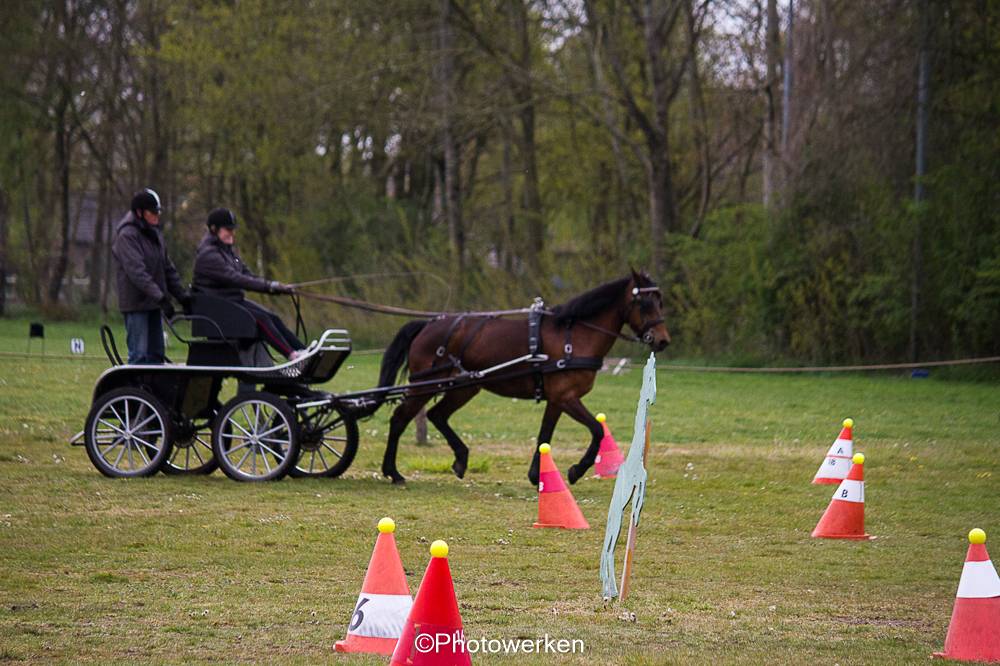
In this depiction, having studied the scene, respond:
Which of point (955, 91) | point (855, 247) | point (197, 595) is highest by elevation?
point (955, 91)

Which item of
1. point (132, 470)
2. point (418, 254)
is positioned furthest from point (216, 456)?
point (418, 254)

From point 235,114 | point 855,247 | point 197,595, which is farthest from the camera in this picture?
point 235,114

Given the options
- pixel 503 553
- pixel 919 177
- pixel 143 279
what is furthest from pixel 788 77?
pixel 503 553

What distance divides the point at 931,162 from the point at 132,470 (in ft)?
58.3

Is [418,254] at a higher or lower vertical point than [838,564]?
higher

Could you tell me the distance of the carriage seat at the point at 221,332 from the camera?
11.2 m

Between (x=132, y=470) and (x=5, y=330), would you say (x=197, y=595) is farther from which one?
(x=5, y=330)

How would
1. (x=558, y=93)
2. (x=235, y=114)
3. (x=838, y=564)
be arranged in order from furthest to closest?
(x=235, y=114) → (x=558, y=93) → (x=838, y=564)

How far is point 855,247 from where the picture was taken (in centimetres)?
2591

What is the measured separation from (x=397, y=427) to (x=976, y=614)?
A: 7.02m

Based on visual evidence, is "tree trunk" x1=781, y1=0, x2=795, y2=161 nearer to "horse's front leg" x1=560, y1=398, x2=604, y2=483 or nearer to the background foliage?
the background foliage

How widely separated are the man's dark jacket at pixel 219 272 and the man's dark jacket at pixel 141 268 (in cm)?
23

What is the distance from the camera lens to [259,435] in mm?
11172

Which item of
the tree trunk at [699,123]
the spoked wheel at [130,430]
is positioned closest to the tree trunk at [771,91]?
the tree trunk at [699,123]
